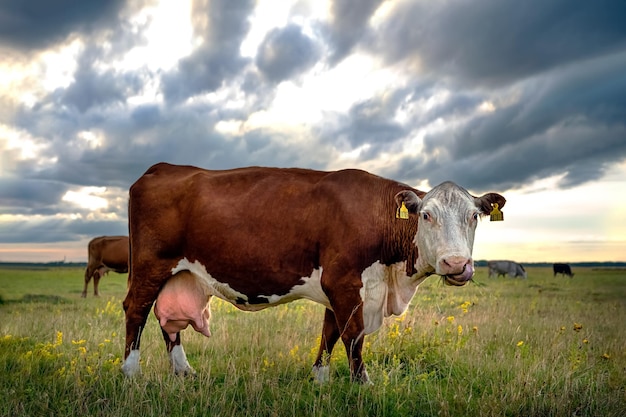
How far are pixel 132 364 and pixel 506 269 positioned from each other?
4321cm

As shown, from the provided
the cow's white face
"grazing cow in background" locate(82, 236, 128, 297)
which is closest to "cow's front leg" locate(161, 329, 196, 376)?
the cow's white face

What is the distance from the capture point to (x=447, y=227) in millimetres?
6855

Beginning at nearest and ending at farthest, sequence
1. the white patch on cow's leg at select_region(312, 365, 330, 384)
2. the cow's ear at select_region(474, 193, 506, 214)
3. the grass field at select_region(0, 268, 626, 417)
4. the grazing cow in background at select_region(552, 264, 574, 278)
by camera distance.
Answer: the grass field at select_region(0, 268, 626, 417) < the white patch on cow's leg at select_region(312, 365, 330, 384) < the cow's ear at select_region(474, 193, 506, 214) < the grazing cow in background at select_region(552, 264, 574, 278)

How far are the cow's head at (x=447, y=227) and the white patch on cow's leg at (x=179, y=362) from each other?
3695mm

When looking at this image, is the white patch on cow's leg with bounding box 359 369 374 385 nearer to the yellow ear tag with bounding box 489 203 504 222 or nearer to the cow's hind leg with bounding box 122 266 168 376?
the yellow ear tag with bounding box 489 203 504 222

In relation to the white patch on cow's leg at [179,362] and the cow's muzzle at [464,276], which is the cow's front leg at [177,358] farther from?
the cow's muzzle at [464,276]

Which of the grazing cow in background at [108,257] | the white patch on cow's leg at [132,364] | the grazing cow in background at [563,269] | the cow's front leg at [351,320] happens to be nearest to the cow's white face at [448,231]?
the cow's front leg at [351,320]

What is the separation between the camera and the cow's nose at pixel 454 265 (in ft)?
21.4

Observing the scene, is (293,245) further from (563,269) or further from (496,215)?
(563,269)

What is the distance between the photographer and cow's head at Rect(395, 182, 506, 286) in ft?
21.6

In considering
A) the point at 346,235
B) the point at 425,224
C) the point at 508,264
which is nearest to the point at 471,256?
the point at 425,224

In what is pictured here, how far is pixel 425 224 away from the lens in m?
7.13

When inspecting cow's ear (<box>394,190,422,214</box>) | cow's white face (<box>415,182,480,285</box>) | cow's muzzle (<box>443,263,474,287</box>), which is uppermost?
cow's ear (<box>394,190,422,214</box>)

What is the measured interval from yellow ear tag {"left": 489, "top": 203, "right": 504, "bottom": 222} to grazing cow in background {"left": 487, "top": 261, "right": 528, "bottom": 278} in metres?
41.0
